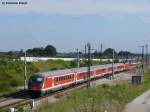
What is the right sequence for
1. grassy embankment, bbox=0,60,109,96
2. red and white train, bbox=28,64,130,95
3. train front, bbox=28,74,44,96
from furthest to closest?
grassy embankment, bbox=0,60,109,96 → red and white train, bbox=28,64,130,95 → train front, bbox=28,74,44,96

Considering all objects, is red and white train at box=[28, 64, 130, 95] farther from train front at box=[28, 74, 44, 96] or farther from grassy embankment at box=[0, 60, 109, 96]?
grassy embankment at box=[0, 60, 109, 96]

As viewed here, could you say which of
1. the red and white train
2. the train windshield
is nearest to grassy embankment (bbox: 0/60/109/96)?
the red and white train

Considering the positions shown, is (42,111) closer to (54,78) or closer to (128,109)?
(128,109)

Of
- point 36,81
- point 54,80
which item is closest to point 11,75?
point 54,80

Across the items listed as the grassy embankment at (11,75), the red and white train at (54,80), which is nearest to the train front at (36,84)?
the red and white train at (54,80)

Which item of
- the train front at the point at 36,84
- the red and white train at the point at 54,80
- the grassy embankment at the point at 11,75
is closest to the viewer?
the train front at the point at 36,84

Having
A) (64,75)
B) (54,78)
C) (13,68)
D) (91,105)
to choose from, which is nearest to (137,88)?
(64,75)

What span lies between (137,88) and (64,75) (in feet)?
40.0

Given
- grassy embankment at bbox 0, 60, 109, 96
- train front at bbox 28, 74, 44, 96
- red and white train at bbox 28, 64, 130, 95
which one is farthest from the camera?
grassy embankment at bbox 0, 60, 109, 96

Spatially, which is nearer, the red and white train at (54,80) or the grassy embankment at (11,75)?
the red and white train at (54,80)

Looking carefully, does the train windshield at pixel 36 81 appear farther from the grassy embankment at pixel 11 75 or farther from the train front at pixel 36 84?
the grassy embankment at pixel 11 75

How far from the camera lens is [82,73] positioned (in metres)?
62.0

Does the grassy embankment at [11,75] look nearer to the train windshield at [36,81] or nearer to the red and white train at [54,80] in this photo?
the red and white train at [54,80]

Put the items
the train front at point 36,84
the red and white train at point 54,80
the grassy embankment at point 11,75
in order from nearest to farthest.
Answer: the train front at point 36,84 < the red and white train at point 54,80 < the grassy embankment at point 11,75
